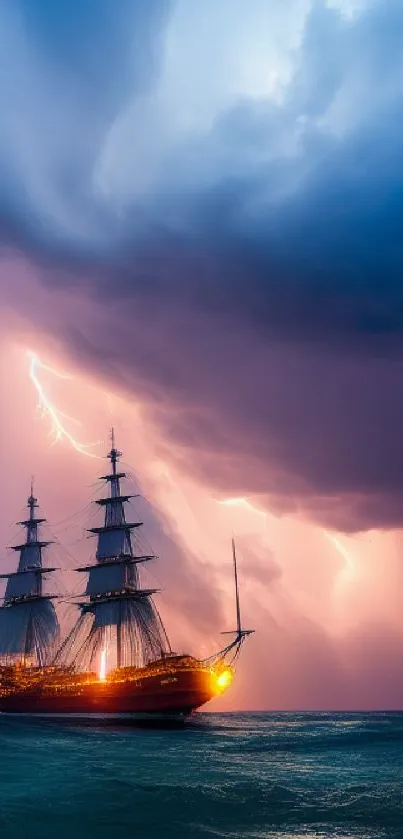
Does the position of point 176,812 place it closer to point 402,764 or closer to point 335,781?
point 335,781

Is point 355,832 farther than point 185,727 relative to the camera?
No

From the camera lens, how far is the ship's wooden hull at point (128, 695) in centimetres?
13912

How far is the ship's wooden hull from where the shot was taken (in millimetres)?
139125

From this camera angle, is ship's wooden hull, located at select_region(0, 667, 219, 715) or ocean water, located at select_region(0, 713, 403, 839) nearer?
ocean water, located at select_region(0, 713, 403, 839)

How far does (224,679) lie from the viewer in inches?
5989

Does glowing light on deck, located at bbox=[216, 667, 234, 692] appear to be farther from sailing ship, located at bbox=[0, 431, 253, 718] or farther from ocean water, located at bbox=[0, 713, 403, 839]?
ocean water, located at bbox=[0, 713, 403, 839]

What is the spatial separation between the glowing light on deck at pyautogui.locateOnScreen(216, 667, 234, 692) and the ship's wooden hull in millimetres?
2437

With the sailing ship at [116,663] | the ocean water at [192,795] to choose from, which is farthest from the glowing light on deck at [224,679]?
the ocean water at [192,795]

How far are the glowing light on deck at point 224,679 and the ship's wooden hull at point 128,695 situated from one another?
2.44m

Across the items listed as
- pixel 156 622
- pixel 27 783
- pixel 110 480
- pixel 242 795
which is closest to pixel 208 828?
pixel 242 795

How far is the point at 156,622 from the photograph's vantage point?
177125 mm

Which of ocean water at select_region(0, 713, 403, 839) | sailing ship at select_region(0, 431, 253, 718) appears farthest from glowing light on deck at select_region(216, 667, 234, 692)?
ocean water at select_region(0, 713, 403, 839)

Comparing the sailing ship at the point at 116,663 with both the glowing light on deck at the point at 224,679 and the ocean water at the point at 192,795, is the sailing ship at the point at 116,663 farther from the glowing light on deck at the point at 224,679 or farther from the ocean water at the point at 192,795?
the ocean water at the point at 192,795

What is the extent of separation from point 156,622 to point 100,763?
123160mm
